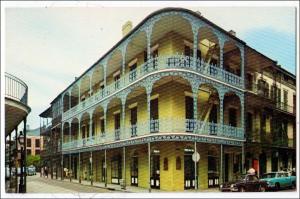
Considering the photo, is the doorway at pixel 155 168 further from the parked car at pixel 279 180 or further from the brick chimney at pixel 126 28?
the brick chimney at pixel 126 28

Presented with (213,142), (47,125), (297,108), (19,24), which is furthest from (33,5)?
(297,108)

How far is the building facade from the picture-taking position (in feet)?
39.4

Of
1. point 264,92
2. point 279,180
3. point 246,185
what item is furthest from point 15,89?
point 264,92

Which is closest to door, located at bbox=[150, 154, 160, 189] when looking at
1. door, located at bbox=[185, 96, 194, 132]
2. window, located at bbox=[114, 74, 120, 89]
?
door, located at bbox=[185, 96, 194, 132]

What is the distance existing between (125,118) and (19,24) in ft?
14.2

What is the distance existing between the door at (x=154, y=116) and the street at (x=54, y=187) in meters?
2.25

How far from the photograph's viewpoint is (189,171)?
12195mm

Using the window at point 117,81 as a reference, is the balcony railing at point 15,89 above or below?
below

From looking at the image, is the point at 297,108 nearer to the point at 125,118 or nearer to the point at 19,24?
the point at 125,118

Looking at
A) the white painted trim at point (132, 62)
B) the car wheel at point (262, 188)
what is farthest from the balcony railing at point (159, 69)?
the car wheel at point (262, 188)

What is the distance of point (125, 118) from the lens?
13.4 meters

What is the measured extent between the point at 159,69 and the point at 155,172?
2.97 meters

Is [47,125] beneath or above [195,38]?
beneath

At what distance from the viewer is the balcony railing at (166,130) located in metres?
12.0
